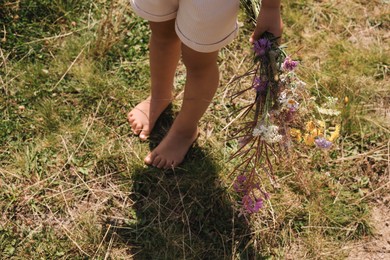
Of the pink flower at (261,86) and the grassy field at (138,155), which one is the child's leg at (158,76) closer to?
the grassy field at (138,155)

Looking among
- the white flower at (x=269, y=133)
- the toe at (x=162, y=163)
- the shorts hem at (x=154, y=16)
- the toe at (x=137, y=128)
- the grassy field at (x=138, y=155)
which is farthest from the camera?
the toe at (x=137, y=128)

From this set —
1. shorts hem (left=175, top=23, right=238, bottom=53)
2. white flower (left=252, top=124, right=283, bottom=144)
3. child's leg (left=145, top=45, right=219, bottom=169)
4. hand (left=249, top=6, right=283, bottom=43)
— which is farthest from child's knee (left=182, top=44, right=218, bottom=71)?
white flower (left=252, top=124, right=283, bottom=144)

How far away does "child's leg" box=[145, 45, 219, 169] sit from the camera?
185 cm

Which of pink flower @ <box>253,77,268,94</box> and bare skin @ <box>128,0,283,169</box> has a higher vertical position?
pink flower @ <box>253,77,268,94</box>

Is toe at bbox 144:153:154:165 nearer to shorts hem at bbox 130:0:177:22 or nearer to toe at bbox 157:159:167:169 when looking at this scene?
toe at bbox 157:159:167:169

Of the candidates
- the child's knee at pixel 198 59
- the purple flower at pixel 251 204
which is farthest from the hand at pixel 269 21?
the purple flower at pixel 251 204

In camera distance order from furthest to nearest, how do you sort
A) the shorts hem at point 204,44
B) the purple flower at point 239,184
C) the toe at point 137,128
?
1. the toe at point 137,128
2. the purple flower at point 239,184
3. the shorts hem at point 204,44

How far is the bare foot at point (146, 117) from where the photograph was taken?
237cm

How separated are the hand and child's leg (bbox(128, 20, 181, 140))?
44 cm

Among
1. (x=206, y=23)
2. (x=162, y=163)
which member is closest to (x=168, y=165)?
(x=162, y=163)

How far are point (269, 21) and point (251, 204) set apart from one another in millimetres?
840

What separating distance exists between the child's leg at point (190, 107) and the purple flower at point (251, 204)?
38 cm

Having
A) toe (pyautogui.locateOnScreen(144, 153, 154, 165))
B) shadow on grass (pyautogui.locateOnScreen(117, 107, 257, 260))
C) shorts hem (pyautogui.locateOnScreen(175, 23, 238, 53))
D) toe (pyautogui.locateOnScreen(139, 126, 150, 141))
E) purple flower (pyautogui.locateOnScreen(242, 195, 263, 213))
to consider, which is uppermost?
shorts hem (pyautogui.locateOnScreen(175, 23, 238, 53))

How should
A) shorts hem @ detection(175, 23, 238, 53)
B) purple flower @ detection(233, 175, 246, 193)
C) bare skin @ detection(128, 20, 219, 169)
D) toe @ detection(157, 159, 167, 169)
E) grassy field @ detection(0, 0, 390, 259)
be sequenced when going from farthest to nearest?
1. toe @ detection(157, 159, 167, 169)
2. grassy field @ detection(0, 0, 390, 259)
3. purple flower @ detection(233, 175, 246, 193)
4. bare skin @ detection(128, 20, 219, 169)
5. shorts hem @ detection(175, 23, 238, 53)
